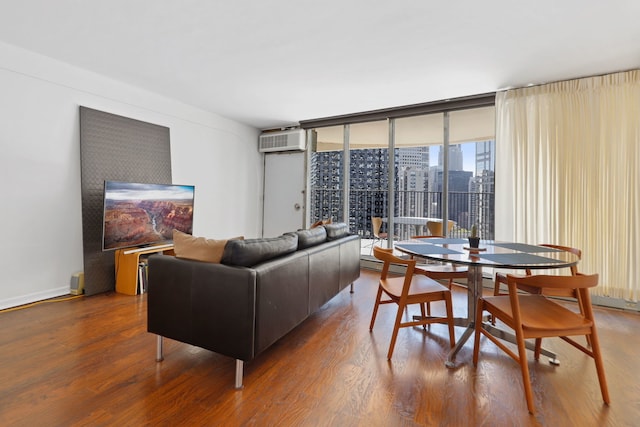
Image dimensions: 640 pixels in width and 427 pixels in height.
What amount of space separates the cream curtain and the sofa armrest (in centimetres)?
332

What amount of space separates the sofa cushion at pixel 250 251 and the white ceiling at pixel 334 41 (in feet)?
5.57

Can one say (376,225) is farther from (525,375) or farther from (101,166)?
(101,166)

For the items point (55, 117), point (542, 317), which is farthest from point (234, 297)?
point (55, 117)

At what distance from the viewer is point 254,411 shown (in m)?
1.52

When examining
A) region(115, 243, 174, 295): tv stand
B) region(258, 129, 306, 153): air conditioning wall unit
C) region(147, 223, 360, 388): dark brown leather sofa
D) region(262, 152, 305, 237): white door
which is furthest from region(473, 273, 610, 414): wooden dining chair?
region(258, 129, 306, 153): air conditioning wall unit

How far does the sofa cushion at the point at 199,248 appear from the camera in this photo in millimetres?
1855

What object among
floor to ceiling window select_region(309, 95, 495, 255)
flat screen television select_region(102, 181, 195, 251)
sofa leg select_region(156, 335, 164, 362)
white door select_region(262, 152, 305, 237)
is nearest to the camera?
sofa leg select_region(156, 335, 164, 362)

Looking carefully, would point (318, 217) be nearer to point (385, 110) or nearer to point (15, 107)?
point (385, 110)

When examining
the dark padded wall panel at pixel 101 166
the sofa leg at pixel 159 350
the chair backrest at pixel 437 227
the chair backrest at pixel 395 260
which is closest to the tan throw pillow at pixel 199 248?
the sofa leg at pixel 159 350

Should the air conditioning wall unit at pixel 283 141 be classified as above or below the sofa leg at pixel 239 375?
above

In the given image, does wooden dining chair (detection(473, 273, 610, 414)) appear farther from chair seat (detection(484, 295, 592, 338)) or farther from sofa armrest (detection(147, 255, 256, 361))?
sofa armrest (detection(147, 255, 256, 361))

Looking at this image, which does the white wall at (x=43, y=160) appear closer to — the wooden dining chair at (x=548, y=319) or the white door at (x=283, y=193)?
the white door at (x=283, y=193)

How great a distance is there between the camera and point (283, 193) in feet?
18.8

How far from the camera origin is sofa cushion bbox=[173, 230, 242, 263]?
1855 millimetres
